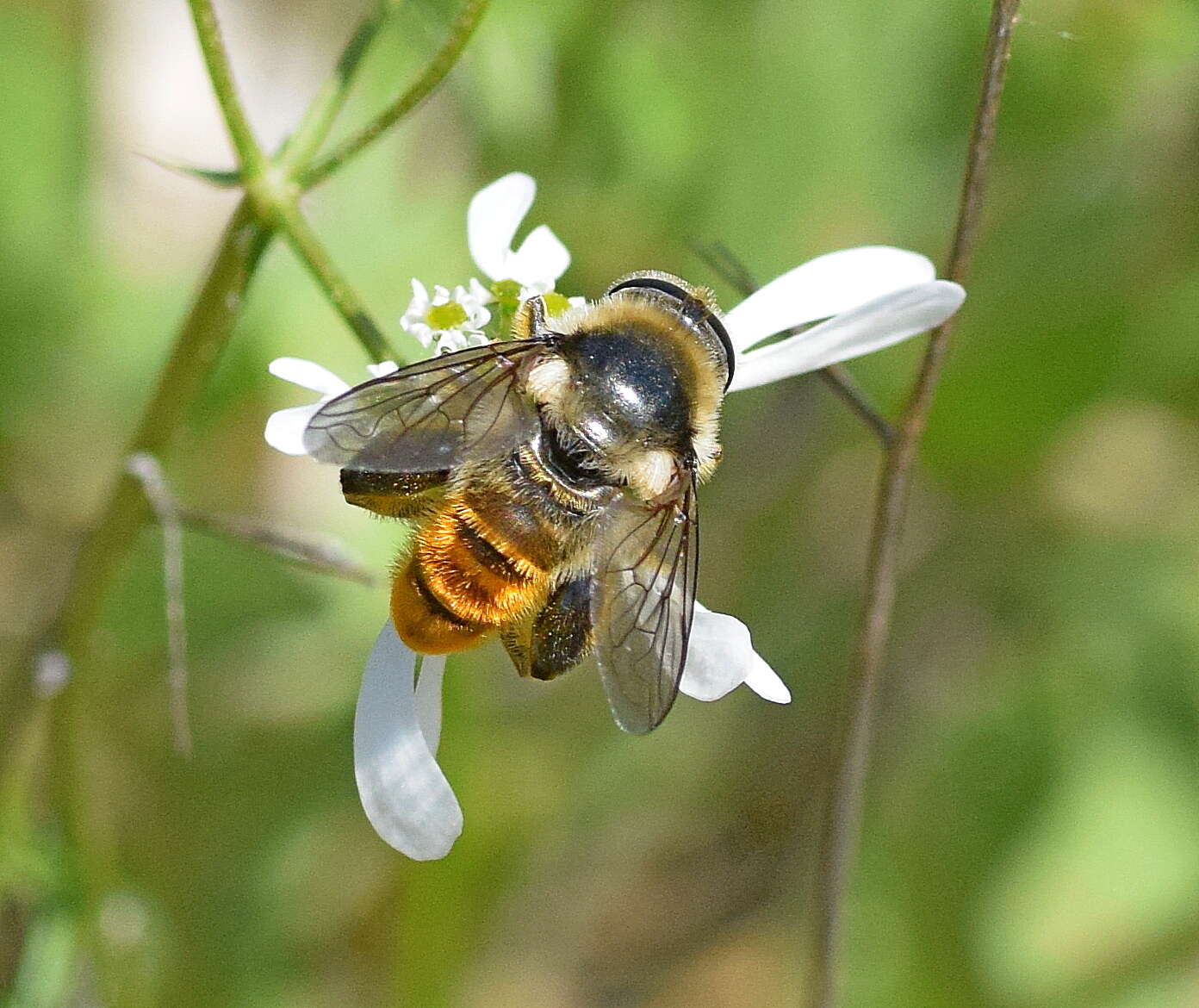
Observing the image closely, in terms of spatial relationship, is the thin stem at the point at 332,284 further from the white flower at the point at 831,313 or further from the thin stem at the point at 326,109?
the white flower at the point at 831,313

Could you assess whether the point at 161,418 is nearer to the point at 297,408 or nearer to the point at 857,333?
the point at 297,408

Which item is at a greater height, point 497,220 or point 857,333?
point 497,220

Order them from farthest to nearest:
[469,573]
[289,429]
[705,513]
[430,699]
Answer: [705,513] < [430,699] < [289,429] < [469,573]

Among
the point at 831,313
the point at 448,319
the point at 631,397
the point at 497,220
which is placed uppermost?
the point at 497,220

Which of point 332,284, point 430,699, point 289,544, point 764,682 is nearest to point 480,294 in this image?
point 332,284

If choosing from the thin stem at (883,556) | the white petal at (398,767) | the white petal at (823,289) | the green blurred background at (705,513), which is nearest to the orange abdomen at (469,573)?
the white petal at (398,767)

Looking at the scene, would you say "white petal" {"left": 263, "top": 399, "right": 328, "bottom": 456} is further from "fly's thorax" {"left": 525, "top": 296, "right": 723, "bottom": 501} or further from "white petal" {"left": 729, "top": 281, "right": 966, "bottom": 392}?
"white petal" {"left": 729, "top": 281, "right": 966, "bottom": 392}

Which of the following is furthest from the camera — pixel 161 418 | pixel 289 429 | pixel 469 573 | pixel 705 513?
pixel 705 513
